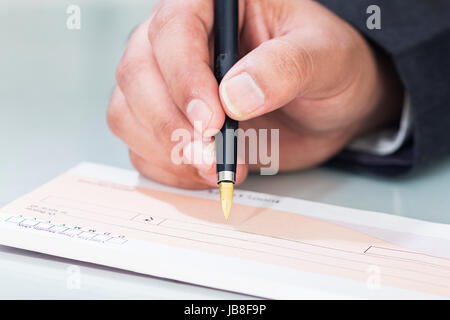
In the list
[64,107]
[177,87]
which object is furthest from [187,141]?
[64,107]

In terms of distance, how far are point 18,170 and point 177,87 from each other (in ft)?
0.69

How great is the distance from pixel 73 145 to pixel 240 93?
0.96ft

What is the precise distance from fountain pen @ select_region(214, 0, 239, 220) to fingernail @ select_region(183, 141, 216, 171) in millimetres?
35

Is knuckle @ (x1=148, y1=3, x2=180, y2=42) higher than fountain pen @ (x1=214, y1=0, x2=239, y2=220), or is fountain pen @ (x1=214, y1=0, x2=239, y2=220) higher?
knuckle @ (x1=148, y1=3, x2=180, y2=42)

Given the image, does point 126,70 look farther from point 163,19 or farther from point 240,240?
point 240,240

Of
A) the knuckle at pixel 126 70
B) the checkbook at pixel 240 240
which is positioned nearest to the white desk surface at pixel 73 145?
the checkbook at pixel 240 240

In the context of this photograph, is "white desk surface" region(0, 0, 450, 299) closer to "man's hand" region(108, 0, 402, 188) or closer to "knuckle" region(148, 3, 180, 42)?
"man's hand" region(108, 0, 402, 188)

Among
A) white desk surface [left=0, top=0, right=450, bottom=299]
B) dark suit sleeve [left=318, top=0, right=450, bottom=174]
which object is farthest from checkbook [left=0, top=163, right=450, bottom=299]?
dark suit sleeve [left=318, top=0, right=450, bottom=174]

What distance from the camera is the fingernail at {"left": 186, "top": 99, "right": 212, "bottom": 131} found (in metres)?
0.41

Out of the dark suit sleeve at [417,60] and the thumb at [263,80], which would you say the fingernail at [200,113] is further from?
the dark suit sleeve at [417,60]

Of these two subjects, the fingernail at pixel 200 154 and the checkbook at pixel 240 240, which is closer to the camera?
the checkbook at pixel 240 240

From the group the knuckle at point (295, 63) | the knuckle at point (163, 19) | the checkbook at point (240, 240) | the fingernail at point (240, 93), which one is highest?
the knuckle at point (163, 19)

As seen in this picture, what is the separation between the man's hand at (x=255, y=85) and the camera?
419mm

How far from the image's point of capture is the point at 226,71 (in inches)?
16.9
